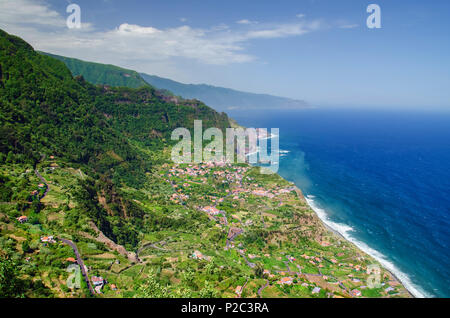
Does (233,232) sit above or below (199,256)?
below

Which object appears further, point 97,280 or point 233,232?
point 233,232

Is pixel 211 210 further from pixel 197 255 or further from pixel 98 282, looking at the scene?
pixel 98 282

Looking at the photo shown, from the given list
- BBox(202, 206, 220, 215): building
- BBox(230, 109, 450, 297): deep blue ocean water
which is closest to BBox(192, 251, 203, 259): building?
BBox(202, 206, 220, 215): building

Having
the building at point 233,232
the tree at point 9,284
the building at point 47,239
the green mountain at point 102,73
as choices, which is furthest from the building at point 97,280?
the green mountain at point 102,73

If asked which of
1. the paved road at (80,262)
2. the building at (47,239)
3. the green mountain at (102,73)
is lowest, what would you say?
the paved road at (80,262)

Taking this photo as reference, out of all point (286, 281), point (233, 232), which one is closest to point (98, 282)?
point (286, 281)

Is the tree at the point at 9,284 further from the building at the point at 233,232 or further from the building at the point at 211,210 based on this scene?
the building at the point at 211,210
